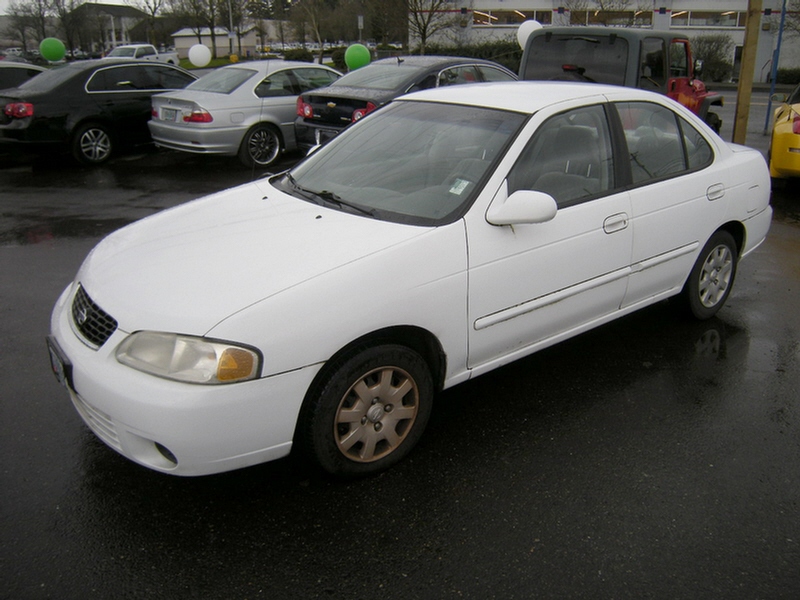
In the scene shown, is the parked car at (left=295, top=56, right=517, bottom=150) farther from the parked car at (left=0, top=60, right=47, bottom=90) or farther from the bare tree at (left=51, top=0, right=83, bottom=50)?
the bare tree at (left=51, top=0, right=83, bottom=50)

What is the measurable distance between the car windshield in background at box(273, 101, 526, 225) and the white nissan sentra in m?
0.01

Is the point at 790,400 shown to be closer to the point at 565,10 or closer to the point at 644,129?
the point at 644,129

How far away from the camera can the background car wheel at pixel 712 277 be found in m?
4.73

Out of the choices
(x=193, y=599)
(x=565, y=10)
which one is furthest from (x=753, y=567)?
(x=565, y=10)

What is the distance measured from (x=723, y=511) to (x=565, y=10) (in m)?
44.3

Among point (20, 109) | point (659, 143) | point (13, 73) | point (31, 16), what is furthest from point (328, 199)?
point (31, 16)

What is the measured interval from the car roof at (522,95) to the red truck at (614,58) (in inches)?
210

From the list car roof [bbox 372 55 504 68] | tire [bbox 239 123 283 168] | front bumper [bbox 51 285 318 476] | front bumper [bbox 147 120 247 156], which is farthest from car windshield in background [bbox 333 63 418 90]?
front bumper [bbox 51 285 318 476]

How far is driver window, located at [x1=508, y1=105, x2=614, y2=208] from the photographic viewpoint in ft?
12.0

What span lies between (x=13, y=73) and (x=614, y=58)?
33.4ft

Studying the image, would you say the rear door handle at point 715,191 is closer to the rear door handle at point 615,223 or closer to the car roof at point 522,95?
the car roof at point 522,95

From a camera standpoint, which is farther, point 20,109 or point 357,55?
point 357,55

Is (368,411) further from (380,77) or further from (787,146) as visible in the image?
(380,77)

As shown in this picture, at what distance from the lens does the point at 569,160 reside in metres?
3.89
